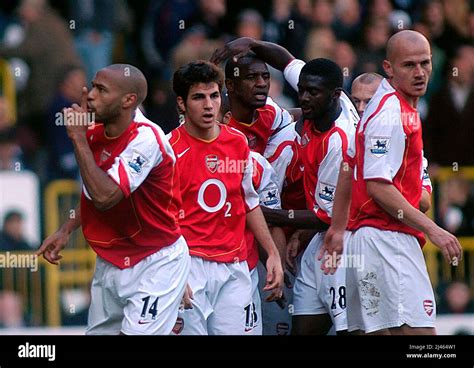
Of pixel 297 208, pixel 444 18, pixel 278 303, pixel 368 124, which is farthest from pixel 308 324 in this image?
pixel 444 18

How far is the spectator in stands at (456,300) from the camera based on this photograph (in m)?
8.27

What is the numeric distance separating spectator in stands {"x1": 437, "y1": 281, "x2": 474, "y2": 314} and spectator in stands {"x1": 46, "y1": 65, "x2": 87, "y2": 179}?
233 centimetres

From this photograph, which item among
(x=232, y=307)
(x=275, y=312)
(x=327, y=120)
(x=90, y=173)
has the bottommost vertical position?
(x=275, y=312)

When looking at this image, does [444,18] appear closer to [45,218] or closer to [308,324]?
[308,324]

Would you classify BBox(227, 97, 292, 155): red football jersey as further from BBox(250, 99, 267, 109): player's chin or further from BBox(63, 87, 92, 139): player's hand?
BBox(63, 87, 92, 139): player's hand

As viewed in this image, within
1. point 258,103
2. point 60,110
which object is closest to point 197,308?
point 258,103

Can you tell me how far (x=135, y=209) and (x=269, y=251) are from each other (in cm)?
80

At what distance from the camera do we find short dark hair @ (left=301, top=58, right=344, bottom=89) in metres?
7.57

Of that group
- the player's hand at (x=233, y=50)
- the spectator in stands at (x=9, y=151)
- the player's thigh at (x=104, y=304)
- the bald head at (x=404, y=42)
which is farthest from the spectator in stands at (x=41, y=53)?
the bald head at (x=404, y=42)

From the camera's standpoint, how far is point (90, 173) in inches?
253

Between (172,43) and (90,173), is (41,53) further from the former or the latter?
(90,173)

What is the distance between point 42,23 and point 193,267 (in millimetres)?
1716

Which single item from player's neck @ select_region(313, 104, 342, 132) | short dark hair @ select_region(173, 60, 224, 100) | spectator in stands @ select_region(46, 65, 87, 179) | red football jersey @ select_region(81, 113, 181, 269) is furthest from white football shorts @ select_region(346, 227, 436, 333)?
spectator in stands @ select_region(46, 65, 87, 179)

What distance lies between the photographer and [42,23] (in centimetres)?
795
